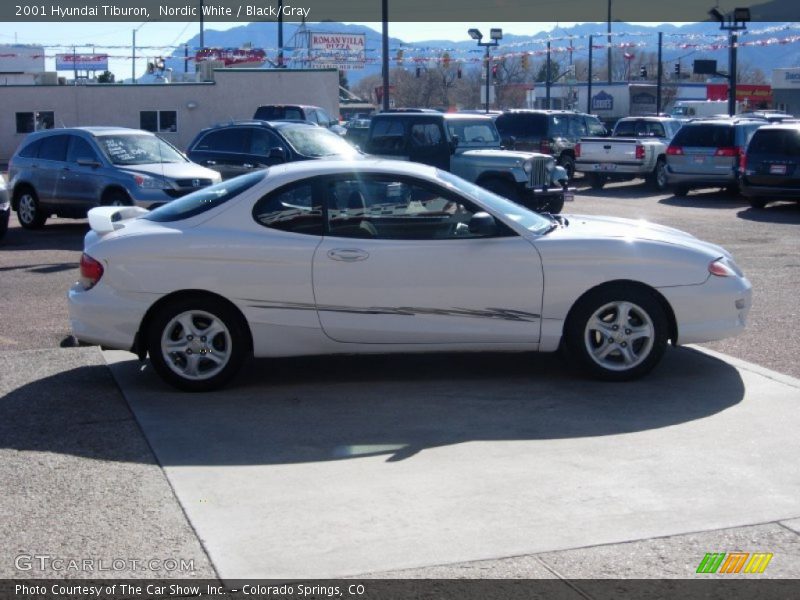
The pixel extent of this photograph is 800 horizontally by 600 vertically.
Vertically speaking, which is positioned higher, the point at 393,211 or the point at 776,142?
the point at 776,142

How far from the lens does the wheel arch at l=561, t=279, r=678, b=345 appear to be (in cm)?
755

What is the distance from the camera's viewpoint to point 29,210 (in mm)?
18609

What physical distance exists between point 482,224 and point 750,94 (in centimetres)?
6616

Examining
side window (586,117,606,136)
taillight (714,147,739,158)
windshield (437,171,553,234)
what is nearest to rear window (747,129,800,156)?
taillight (714,147,739,158)

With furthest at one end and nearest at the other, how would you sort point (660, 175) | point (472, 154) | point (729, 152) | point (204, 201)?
point (660, 175) → point (729, 152) → point (472, 154) → point (204, 201)

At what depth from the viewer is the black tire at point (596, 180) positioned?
2855 cm

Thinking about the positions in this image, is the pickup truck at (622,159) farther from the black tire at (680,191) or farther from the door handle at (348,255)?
the door handle at (348,255)

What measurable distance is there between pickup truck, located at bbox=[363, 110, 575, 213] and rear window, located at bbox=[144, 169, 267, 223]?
34.7ft

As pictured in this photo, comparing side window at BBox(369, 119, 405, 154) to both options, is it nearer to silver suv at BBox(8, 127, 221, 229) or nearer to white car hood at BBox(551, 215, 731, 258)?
silver suv at BBox(8, 127, 221, 229)

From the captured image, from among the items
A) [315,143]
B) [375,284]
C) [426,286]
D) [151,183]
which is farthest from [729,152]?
[375,284]

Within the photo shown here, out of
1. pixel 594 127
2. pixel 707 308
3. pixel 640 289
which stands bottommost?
pixel 707 308

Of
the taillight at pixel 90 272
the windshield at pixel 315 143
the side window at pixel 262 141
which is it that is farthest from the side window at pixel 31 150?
the taillight at pixel 90 272

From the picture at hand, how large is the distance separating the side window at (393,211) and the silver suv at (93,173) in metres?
9.34

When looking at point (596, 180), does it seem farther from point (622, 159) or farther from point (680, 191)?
point (680, 191)
